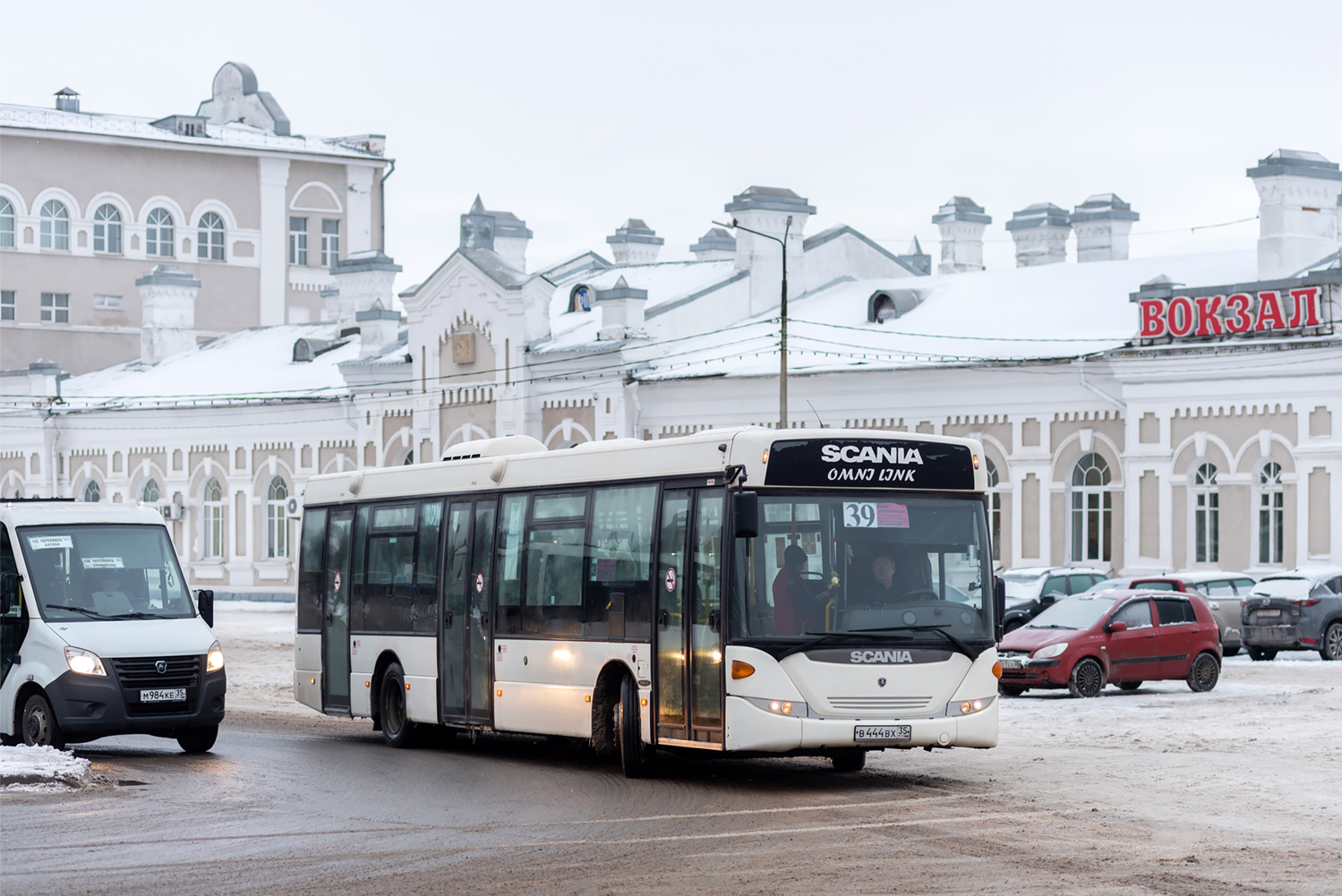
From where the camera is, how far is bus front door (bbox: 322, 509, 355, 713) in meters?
21.7

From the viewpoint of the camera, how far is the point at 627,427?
4619 centimetres

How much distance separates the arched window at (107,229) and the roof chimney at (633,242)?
18.8 m

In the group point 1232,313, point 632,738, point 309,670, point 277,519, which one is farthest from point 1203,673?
point 277,519

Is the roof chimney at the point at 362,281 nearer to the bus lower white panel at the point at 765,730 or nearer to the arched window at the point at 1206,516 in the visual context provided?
the arched window at the point at 1206,516

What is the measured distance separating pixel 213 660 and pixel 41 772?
288cm

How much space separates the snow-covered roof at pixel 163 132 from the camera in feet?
236

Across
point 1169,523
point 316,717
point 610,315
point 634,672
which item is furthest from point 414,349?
point 634,672

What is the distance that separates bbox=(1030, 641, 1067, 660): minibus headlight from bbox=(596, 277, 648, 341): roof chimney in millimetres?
Result: 22672

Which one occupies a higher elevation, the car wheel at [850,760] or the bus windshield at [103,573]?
the bus windshield at [103,573]

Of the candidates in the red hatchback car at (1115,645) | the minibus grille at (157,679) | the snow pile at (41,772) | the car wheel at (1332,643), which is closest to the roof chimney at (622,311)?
the car wheel at (1332,643)

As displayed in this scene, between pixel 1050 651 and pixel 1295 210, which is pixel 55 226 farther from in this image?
pixel 1050 651

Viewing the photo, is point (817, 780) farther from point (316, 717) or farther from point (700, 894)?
Answer: point (316, 717)

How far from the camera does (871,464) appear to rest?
16125 mm

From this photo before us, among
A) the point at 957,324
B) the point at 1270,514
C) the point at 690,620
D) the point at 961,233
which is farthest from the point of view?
the point at 961,233
